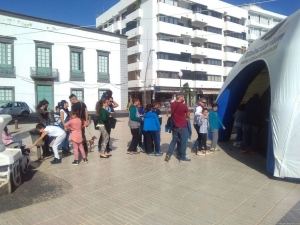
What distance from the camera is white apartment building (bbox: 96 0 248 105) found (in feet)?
134

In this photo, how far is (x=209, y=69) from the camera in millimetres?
47094

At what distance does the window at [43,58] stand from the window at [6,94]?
311cm

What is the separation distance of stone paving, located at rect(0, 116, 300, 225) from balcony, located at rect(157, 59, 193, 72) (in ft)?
114

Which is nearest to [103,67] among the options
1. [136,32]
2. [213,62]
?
[136,32]

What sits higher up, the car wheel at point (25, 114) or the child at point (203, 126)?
the child at point (203, 126)

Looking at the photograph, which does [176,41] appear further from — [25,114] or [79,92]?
[25,114]

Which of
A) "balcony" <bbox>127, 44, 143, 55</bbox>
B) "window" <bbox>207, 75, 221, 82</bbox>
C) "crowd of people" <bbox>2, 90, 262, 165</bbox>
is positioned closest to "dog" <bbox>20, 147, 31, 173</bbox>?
"crowd of people" <bbox>2, 90, 262, 165</bbox>

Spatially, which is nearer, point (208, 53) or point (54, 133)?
point (54, 133)

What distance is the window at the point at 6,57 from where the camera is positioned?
86.5 feet

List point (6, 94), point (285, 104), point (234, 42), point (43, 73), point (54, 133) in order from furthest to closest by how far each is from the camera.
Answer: point (234, 42), point (43, 73), point (6, 94), point (54, 133), point (285, 104)

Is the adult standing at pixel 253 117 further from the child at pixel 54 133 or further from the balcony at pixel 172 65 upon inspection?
the balcony at pixel 172 65

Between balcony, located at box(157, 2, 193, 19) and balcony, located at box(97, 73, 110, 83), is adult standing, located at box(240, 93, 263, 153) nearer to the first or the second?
balcony, located at box(97, 73, 110, 83)

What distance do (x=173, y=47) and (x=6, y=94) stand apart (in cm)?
2464

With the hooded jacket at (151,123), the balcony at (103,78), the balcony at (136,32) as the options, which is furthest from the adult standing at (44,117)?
the balcony at (136,32)
